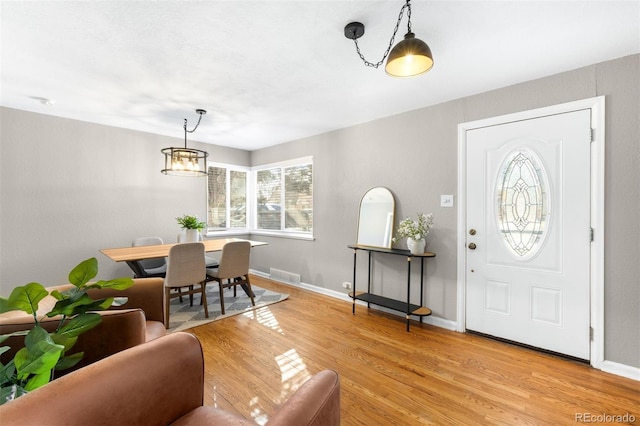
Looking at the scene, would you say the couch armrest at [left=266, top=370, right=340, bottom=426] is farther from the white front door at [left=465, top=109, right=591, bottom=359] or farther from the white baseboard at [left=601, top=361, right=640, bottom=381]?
the white baseboard at [left=601, top=361, right=640, bottom=381]

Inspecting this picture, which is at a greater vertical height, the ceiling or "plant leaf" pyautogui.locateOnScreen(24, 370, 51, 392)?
the ceiling

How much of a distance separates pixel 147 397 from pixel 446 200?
294 cm

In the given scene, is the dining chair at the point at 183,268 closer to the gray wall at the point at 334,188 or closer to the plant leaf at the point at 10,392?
the gray wall at the point at 334,188

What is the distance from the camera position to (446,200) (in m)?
3.04

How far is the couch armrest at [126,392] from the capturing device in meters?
0.76

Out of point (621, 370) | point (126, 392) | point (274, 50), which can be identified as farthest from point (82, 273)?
point (621, 370)

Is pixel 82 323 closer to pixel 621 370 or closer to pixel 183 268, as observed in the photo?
pixel 183 268

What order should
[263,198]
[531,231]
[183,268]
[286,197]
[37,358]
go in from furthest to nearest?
1. [263,198]
2. [286,197]
3. [183,268]
4. [531,231]
5. [37,358]

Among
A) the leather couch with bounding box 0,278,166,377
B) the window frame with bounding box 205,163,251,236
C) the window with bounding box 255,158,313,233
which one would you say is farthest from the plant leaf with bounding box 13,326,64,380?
→ the window frame with bounding box 205,163,251,236

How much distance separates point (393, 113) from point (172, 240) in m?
3.87

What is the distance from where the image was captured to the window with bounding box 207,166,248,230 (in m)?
5.11

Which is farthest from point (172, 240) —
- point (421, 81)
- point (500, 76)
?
point (500, 76)

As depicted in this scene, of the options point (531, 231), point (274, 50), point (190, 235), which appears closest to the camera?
point (274, 50)

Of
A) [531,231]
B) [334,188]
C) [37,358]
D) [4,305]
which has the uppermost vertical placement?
[334,188]
